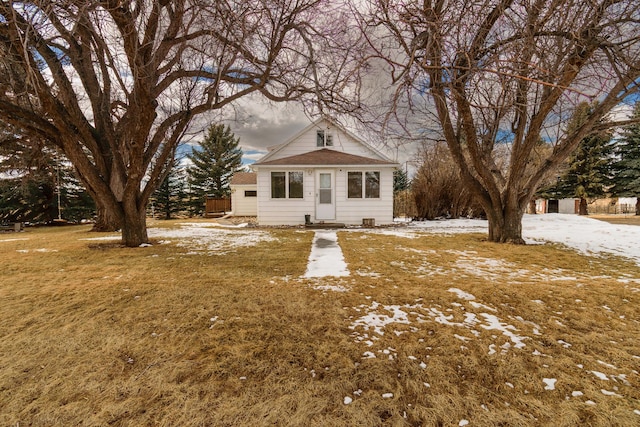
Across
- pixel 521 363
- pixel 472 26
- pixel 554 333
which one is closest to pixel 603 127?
pixel 472 26

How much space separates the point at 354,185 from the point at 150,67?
8898mm

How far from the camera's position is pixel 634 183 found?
20641 millimetres

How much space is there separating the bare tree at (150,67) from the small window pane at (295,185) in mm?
5480

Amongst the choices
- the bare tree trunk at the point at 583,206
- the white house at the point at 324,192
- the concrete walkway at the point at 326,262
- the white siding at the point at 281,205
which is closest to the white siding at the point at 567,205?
the bare tree trunk at the point at 583,206

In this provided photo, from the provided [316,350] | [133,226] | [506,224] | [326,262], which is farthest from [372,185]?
[316,350]

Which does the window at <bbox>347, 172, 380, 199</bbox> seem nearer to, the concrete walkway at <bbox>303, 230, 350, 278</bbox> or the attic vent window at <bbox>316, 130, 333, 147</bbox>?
the attic vent window at <bbox>316, 130, 333, 147</bbox>

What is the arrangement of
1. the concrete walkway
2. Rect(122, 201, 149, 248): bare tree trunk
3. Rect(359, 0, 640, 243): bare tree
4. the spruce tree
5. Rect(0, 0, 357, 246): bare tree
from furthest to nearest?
the spruce tree → Rect(122, 201, 149, 248): bare tree trunk → the concrete walkway → Rect(0, 0, 357, 246): bare tree → Rect(359, 0, 640, 243): bare tree

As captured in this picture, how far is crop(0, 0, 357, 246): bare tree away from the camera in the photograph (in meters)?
3.80

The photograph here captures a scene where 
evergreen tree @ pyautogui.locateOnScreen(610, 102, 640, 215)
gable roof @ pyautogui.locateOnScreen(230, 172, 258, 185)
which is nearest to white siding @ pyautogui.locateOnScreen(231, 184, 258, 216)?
gable roof @ pyautogui.locateOnScreen(230, 172, 258, 185)

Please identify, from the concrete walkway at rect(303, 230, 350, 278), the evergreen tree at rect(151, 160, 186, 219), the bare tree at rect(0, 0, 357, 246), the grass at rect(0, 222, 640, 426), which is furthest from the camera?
the evergreen tree at rect(151, 160, 186, 219)

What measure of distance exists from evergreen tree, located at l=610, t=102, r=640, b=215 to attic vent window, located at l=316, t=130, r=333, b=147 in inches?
929

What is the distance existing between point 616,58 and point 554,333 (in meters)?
4.41

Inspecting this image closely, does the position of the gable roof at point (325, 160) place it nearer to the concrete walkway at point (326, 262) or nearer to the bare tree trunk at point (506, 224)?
the bare tree trunk at point (506, 224)

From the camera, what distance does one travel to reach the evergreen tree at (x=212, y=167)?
28188 millimetres
